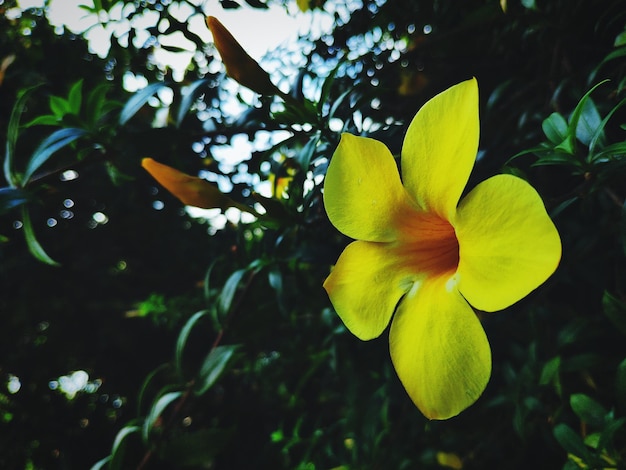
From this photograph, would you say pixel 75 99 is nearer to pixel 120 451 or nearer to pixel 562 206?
pixel 120 451

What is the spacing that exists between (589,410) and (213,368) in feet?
1.52

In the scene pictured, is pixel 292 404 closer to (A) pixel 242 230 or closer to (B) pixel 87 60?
(A) pixel 242 230

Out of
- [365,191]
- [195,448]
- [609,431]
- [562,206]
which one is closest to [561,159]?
[562,206]

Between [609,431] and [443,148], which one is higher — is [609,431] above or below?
below

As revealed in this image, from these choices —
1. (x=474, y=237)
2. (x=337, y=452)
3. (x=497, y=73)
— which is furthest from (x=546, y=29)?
(x=337, y=452)

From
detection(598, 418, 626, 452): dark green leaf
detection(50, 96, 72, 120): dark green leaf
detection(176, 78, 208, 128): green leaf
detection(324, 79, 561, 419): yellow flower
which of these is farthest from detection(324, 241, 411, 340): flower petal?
detection(50, 96, 72, 120): dark green leaf

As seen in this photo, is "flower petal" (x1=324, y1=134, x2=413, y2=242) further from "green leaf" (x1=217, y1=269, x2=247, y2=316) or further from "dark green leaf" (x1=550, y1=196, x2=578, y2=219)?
"green leaf" (x1=217, y1=269, x2=247, y2=316)

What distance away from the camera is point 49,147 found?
0.58 meters

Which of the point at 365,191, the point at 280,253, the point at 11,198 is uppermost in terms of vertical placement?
the point at 11,198

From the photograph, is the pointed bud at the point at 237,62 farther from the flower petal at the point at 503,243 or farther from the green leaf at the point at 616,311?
the green leaf at the point at 616,311

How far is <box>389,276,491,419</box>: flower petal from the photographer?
0.31 meters

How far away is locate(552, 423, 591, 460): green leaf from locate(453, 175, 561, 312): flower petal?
29cm

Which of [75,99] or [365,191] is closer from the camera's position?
[365,191]

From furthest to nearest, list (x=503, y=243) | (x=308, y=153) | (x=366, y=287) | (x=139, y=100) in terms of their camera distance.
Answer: (x=139, y=100)
(x=308, y=153)
(x=366, y=287)
(x=503, y=243)
